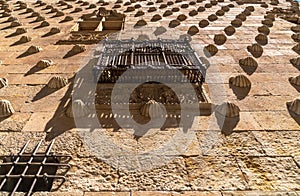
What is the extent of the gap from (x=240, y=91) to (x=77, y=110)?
351cm

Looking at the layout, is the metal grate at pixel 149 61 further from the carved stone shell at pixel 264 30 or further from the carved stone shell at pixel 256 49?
the carved stone shell at pixel 264 30

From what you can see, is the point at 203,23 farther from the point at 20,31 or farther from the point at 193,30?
the point at 20,31

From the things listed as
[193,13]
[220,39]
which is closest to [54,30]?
[220,39]

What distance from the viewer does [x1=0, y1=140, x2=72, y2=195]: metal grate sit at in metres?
3.37

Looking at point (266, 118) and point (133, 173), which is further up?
point (133, 173)

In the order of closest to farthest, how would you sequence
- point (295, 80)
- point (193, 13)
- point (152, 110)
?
1. point (152, 110)
2. point (295, 80)
3. point (193, 13)

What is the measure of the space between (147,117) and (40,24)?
8685 mm

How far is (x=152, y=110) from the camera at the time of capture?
4707mm

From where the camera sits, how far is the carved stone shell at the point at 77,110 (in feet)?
15.6

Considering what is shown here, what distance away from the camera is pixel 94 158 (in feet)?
12.5

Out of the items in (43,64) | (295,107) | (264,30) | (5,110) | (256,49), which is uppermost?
(5,110)

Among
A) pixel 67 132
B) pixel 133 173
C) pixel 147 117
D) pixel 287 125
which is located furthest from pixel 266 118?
pixel 67 132

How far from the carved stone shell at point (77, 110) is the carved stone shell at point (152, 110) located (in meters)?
1.07

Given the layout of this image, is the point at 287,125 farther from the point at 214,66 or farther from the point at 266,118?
the point at 214,66
